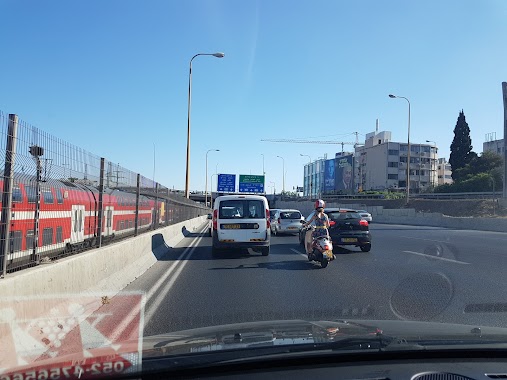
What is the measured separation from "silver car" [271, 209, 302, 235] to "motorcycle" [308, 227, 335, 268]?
13.6 m

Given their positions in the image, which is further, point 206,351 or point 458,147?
point 458,147

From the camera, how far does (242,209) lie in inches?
631

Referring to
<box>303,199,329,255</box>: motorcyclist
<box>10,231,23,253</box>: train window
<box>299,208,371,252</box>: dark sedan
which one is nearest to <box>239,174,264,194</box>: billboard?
<box>299,208,371,252</box>: dark sedan

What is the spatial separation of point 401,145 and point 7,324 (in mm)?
123421

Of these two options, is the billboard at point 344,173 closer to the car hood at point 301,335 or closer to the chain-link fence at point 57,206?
the chain-link fence at point 57,206

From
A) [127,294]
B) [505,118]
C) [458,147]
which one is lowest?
[127,294]

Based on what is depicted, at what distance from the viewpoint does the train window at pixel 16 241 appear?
6716 millimetres

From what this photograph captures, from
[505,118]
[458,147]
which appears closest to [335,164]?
[458,147]

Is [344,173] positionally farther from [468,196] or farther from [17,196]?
[17,196]

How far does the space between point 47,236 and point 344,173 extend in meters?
128

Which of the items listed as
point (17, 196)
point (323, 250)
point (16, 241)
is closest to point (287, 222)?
point (323, 250)

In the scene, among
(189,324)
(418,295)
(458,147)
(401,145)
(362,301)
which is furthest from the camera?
(401,145)

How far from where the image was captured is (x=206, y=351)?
3.27 meters

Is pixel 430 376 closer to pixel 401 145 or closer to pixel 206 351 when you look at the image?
pixel 206 351
